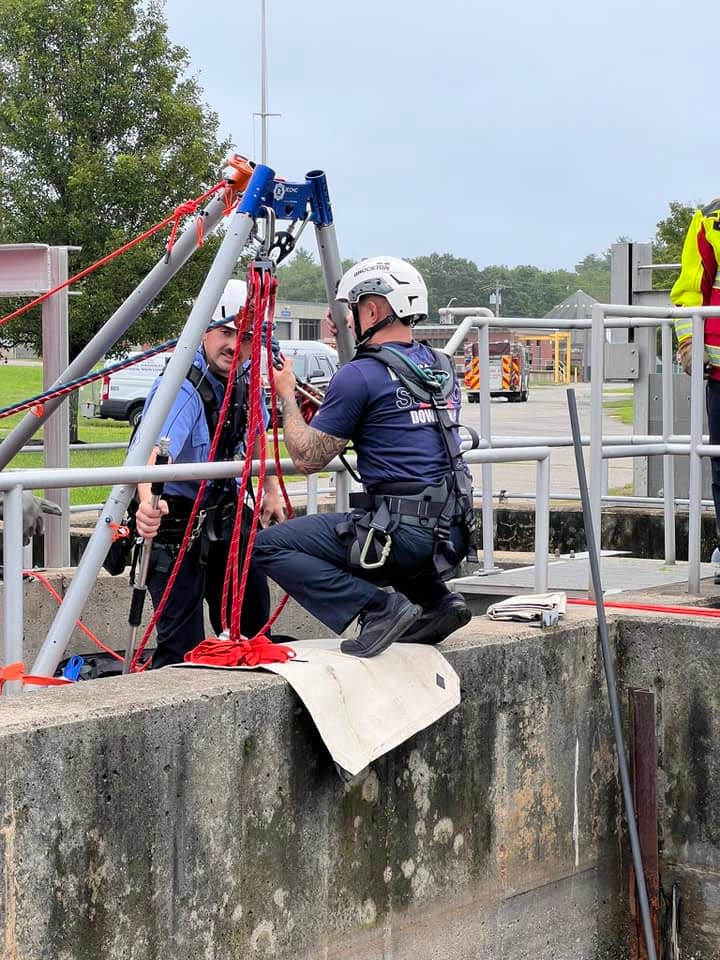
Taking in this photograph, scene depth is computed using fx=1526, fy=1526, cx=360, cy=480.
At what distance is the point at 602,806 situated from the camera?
20.9 ft

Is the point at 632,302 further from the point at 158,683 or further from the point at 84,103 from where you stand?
the point at 84,103

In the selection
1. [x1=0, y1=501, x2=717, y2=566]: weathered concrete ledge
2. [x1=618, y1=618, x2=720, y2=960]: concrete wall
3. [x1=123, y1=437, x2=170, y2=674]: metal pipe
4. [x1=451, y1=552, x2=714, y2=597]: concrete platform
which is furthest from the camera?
[x1=0, y1=501, x2=717, y2=566]: weathered concrete ledge

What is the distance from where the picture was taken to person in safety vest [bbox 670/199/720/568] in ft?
23.9

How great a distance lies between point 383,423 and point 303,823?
1320 mm

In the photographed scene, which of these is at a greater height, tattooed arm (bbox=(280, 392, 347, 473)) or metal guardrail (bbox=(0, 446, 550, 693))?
tattooed arm (bbox=(280, 392, 347, 473))

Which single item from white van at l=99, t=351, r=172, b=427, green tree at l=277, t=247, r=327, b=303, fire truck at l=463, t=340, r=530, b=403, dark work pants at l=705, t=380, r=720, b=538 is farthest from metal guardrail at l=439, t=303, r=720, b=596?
green tree at l=277, t=247, r=327, b=303

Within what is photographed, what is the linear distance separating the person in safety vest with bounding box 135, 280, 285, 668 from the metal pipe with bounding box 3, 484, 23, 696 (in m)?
1.07

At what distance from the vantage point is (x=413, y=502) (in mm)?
5039

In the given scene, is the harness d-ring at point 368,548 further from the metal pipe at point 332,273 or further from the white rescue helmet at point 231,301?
the white rescue helmet at point 231,301

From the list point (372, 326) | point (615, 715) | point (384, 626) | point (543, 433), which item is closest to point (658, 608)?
point (615, 715)

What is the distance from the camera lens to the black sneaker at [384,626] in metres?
5.07

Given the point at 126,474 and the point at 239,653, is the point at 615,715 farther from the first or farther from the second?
the point at 126,474

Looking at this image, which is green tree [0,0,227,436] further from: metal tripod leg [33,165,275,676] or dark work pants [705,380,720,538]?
metal tripod leg [33,165,275,676]

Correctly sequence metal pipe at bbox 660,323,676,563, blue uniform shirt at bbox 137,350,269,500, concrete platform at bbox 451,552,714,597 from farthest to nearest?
1. metal pipe at bbox 660,323,676,563
2. concrete platform at bbox 451,552,714,597
3. blue uniform shirt at bbox 137,350,269,500
